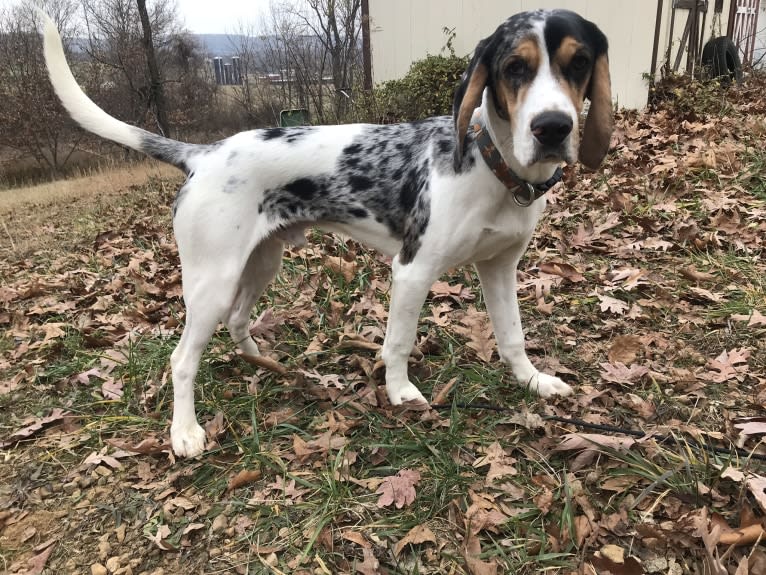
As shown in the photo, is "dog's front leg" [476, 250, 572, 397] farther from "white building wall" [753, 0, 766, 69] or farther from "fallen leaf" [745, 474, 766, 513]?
"white building wall" [753, 0, 766, 69]

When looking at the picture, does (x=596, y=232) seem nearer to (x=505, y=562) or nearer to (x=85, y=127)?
(x=505, y=562)

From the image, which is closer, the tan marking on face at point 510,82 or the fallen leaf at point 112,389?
the tan marking on face at point 510,82

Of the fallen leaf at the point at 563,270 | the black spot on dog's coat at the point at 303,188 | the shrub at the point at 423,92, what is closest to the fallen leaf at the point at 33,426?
the black spot on dog's coat at the point at 303,188

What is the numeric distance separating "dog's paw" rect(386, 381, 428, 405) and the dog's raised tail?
1535mm

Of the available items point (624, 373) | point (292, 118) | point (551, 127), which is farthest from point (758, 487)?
point (292, 118)

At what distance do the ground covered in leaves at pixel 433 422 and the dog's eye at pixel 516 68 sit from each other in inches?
59.1

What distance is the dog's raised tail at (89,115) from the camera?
8.56 ft

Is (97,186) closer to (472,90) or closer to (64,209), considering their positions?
(64,209)

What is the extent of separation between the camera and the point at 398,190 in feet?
8.86

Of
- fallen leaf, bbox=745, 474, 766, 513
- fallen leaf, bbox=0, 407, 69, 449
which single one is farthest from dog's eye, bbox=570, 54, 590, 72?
fallen leaf, bbox=0, 407, 69, 449

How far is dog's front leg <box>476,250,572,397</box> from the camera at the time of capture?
111 inches

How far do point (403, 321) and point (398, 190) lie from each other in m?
0.63

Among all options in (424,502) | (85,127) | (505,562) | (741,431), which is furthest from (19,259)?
(741,431)

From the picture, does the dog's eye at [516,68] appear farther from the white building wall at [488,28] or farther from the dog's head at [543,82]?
the white building wall at [488,28]
